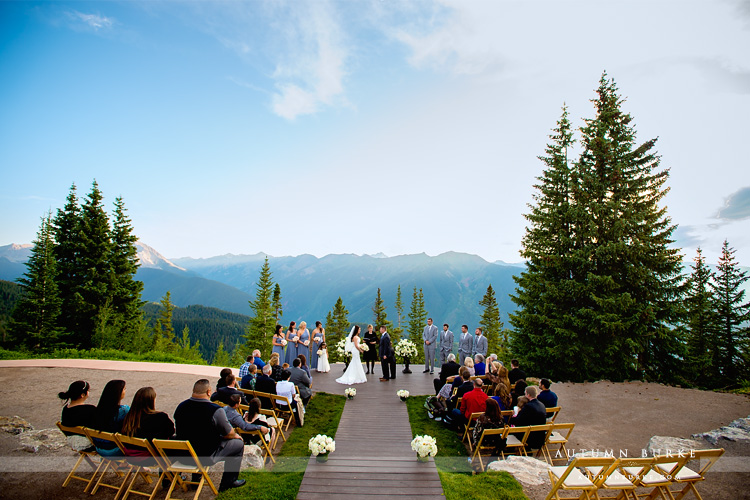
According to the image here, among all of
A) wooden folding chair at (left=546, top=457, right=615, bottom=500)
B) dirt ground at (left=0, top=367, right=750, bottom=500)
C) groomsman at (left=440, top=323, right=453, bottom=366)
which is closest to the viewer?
wooden folding chair at (left=546, top=457, right=615, bottom=500)

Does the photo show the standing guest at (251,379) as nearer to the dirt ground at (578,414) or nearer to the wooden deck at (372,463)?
the dirt ground at (578,414)

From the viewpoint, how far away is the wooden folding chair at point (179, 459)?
4.64 meters

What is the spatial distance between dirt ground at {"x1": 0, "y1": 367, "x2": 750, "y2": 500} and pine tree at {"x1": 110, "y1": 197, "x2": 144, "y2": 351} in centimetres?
1612

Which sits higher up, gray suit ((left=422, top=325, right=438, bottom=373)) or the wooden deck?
gray suit ((left=422, top=325, right=438, bottom=373))

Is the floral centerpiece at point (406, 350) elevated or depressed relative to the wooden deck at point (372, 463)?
elevated

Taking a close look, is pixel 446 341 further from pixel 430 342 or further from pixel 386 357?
pixel 386 357

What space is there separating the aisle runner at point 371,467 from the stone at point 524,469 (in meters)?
1.27

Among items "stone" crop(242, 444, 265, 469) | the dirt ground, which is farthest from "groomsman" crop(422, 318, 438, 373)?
"stone" crop(242, 444, 265, 469)

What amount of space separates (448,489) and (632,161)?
686 inches

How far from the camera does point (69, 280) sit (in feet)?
90.3

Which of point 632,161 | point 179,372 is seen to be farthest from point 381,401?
point 632,161

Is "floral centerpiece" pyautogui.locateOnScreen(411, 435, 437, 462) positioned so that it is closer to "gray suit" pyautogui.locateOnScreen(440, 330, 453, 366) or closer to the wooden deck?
the wooden deck

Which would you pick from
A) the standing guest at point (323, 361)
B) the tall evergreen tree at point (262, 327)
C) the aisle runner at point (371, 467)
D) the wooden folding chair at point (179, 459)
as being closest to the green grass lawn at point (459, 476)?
the aisle runner at point (371, 467)

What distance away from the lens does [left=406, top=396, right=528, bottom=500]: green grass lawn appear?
5.49 meters
